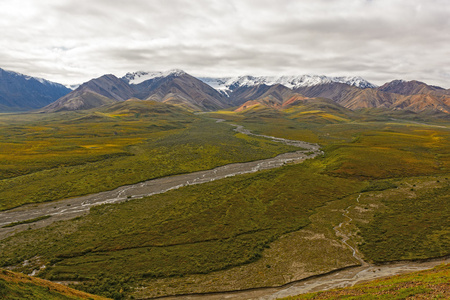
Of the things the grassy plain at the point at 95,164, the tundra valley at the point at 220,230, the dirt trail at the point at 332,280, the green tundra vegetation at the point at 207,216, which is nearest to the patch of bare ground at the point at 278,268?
the tundra valley at the point at 220,230

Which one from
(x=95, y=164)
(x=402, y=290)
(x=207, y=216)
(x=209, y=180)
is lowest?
(x=207, y=216)

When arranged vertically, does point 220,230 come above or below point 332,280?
above

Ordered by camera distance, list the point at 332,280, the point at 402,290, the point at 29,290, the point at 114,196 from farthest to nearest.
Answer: the point at 114,196, the point at 332,280, the point at 402,290, the point at 29,290

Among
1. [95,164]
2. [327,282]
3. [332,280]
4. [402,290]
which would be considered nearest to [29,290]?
[327,282]

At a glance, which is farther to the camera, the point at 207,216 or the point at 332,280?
the point at 207,216

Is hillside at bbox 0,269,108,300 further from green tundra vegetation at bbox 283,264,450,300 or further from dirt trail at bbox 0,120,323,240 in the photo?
dirt trail at bbox 0,120,323,240

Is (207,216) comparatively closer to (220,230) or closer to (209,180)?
(220,230)

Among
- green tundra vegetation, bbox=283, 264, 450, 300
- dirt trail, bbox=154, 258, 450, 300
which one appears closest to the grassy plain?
dirt trail, bbox=154, 258, 450, 300

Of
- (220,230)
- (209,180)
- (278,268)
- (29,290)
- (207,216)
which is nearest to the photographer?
(29,290)
